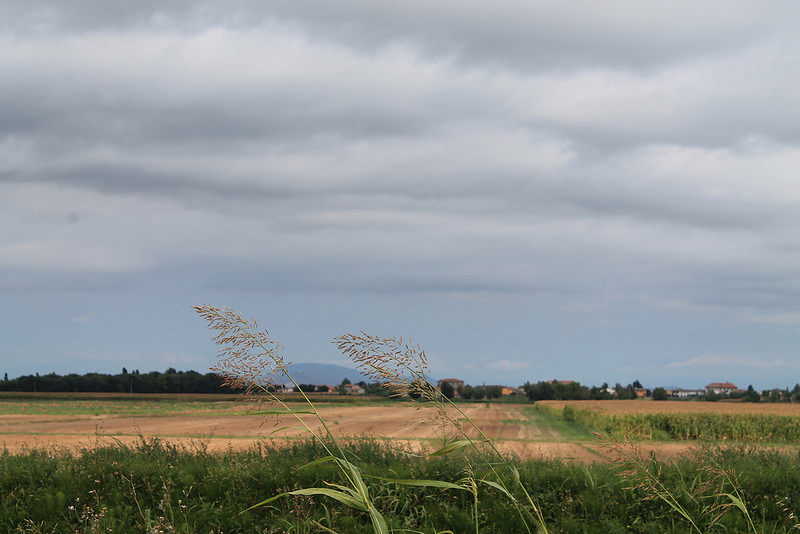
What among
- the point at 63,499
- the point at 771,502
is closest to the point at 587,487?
the point at 771,502

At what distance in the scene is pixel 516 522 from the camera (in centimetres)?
786

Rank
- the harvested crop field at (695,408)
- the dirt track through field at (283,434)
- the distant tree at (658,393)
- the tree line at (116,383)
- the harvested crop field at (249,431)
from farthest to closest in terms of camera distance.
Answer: the tree line at (116,383), the distant tree at (658,393), the harvested crop field at (695,408), the dirt track through field at (283,434), the harvested crop field at (249,431)

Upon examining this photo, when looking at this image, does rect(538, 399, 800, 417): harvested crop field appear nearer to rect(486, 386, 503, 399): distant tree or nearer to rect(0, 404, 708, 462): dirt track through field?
rect(0, 404, 708, 462): dirt track through field

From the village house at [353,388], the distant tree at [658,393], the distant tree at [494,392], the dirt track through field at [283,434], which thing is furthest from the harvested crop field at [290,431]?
the distant tree at [494,392]

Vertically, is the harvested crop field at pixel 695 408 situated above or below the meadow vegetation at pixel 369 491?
below

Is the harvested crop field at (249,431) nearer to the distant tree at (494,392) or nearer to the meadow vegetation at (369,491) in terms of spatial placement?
the meadow vegetation at (369,491)

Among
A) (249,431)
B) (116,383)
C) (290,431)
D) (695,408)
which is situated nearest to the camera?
(249,431)

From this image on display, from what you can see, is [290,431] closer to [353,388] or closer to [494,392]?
[353,388]

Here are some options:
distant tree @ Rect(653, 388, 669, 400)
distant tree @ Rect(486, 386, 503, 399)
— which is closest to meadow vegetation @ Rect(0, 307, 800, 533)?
distant tree @ Rect(653, 388, 669, 400)

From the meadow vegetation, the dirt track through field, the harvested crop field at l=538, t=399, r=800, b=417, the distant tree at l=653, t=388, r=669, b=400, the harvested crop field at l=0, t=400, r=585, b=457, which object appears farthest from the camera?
the distant tree at l=653, t=388, r=669, b=400

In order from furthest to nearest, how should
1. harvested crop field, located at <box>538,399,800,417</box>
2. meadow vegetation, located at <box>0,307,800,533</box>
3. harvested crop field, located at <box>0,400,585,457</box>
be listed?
harvested crop field, located at <box>538,399,800,417</box>, meadow vegetation, located at <box>0,307,800,533</box>, harvested crop field, located at <box>0,400,585,457</box>

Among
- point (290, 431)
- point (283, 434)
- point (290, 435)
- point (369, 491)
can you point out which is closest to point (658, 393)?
point (290, 431)

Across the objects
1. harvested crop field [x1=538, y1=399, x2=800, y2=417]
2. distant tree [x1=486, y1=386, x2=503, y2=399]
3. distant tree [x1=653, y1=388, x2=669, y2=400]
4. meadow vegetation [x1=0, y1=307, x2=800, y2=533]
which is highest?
meadow vegetation [x1=0, y1=307, x2=800, y2=533]

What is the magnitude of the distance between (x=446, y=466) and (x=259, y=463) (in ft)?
9.47
